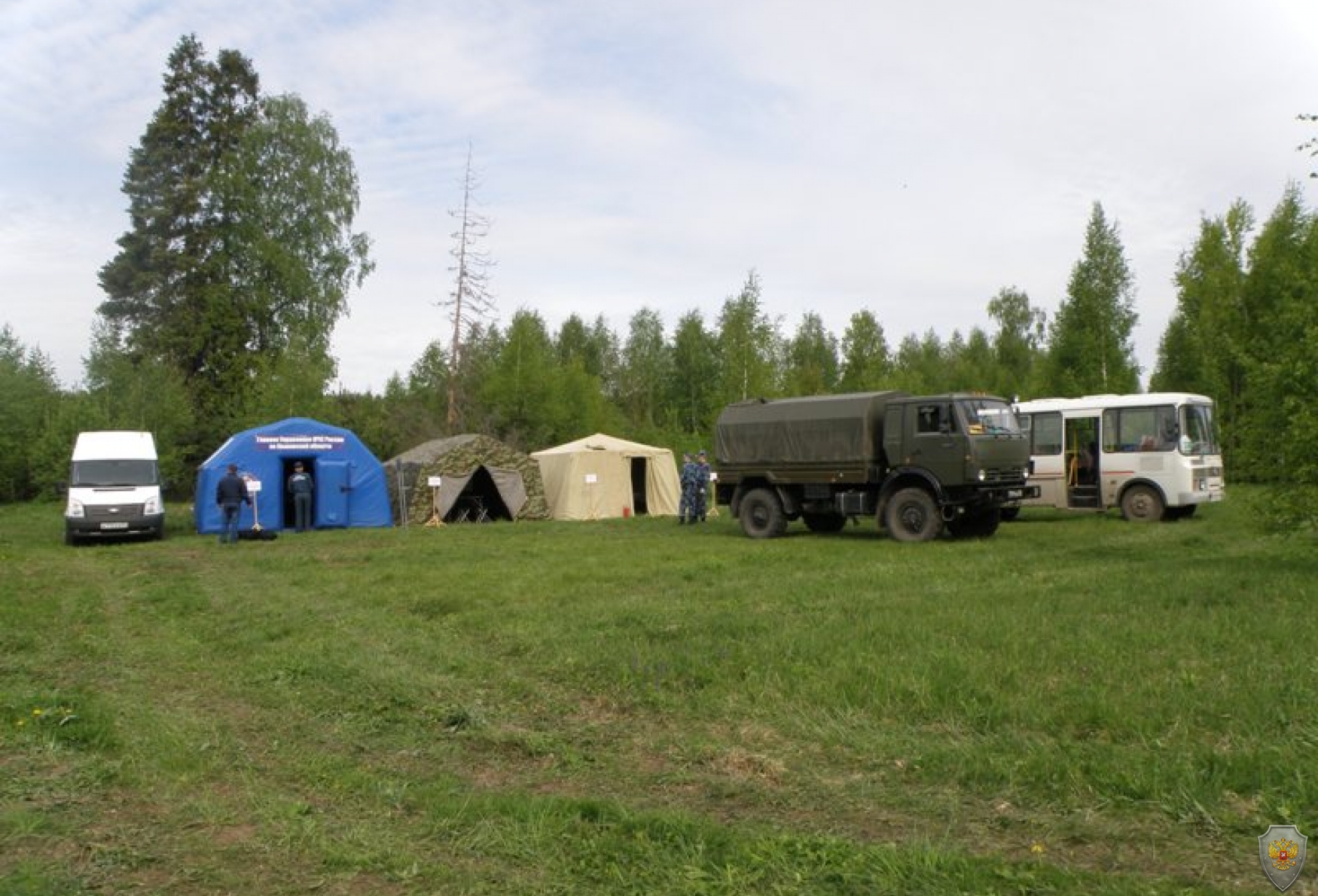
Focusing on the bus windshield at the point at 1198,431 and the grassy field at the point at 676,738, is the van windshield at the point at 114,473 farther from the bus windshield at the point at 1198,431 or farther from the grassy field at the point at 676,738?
the bus windshield at the point at 1198,431

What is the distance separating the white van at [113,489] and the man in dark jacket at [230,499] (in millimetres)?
1679

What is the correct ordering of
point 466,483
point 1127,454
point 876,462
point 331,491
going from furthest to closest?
1. point 466,483
2. point 331,491
3. point 1127,454
4. point 876,462

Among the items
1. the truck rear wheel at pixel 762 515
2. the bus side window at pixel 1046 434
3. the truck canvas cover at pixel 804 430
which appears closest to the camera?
the truck canvas cover at pixel 804 430

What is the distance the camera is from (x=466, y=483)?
85.7ft

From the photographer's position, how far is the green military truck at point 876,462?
1641cm

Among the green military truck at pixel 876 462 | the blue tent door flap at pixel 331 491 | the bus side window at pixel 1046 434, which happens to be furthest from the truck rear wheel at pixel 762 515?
the blue tent door flap at pixel 331 491

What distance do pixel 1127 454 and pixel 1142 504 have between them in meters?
1.03

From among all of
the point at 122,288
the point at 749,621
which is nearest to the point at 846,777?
the point at 749,621

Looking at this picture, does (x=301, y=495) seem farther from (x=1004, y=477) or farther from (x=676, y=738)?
(x=676, y=738)

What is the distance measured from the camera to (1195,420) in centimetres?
1939

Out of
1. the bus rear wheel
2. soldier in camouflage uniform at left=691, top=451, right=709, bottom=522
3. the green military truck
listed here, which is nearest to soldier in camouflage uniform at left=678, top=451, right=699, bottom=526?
soldier in camouflage uniform at left=691, top=451, right=709, bottom=522

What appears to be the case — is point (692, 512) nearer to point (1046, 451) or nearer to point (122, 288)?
point (1046, 451)

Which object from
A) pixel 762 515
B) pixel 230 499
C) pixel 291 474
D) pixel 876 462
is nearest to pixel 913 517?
pixel 876 462

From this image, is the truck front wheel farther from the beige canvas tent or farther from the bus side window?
the beige canvas tent
